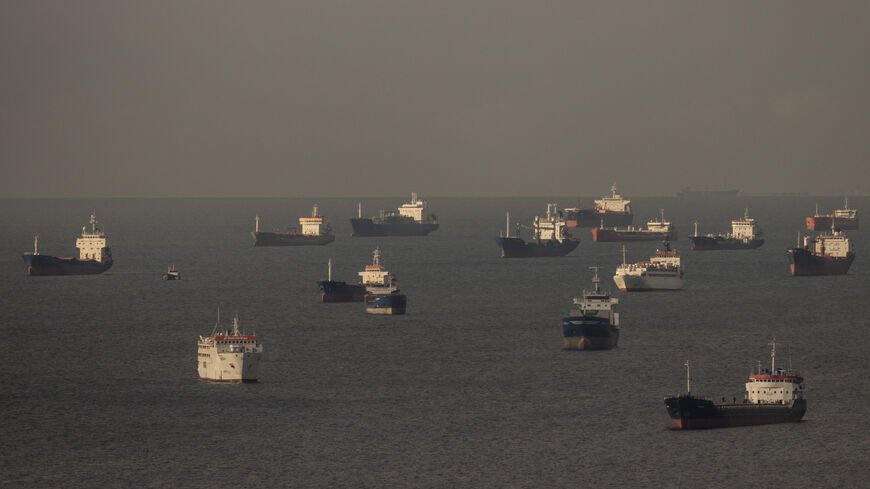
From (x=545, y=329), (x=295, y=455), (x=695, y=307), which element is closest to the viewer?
(x=295, y=455)

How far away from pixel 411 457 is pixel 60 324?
8327cm

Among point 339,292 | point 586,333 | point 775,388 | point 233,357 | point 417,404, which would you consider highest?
point 339,292

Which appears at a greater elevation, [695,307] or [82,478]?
[695,307]

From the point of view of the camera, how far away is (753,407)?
331 feet

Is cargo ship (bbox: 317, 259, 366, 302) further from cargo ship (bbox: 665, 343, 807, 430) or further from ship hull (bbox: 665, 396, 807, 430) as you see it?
cargo ship (bbox: 665, 343, 807, 430)

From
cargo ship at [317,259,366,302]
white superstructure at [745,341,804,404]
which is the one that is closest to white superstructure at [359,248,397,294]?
cargo ship at [317,259,366,302]

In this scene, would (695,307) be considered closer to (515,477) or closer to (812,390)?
(812,390)

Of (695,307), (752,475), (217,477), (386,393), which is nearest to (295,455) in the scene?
(217,477)

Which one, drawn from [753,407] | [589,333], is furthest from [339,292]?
[753,407]

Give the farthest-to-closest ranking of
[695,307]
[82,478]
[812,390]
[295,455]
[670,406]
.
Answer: [695,307] < [812,390] < [670,406] < [295,455] < [82,478]

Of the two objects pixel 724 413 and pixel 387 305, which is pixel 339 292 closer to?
pixel 387 305

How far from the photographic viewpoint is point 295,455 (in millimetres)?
92812

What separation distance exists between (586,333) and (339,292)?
55.9 m

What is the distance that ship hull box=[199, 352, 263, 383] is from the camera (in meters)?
118
